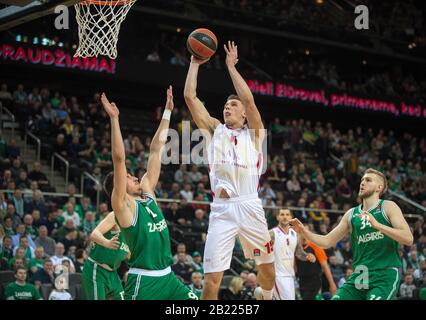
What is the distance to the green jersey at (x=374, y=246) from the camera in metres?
7.95

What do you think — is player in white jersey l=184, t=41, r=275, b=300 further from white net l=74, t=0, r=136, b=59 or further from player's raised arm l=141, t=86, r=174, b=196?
white net l=74, t=0, r=136, b=59

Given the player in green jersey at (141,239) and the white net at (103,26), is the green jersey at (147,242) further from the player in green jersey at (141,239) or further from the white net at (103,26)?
the white net at (103,26)

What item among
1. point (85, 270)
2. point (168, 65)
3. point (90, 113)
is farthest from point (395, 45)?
point (85, 270)

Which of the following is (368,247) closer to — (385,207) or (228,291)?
(385,207)

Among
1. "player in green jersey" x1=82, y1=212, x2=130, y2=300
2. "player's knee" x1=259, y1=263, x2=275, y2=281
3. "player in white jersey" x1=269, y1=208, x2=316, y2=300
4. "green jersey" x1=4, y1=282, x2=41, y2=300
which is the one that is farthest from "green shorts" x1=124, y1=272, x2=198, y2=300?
"green jersey" x1=4, y1=282, x2=41, y2=300

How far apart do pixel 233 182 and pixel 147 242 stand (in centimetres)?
146

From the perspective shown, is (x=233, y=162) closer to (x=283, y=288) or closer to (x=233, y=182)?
(x=233, y=182)

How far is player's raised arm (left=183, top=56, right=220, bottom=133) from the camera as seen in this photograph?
321 inches

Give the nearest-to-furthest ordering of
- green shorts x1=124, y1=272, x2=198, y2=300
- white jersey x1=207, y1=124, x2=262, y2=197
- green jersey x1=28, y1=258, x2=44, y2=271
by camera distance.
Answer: green shorts x1=124, y1=272, x2=198, y2=300
white jersey x1=207, y1=124, x2=262, y2=197
green jersey x1=28, y1=258, x2=44, y2=271

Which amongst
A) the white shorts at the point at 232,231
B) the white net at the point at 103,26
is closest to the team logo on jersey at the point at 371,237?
the white shorts at the point at 232,231

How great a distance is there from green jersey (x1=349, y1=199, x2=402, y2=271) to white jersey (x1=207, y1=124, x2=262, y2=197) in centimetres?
117

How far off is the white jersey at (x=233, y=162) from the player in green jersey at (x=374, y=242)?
66 centimetres

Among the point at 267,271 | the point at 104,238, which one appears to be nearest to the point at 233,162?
the point at 267,271

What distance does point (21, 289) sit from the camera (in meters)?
12.5
